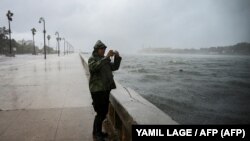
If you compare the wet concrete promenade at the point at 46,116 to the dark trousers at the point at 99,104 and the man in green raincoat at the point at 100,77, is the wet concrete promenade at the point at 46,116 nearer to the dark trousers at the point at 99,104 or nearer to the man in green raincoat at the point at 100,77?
the dark trousers at the point at 99,104

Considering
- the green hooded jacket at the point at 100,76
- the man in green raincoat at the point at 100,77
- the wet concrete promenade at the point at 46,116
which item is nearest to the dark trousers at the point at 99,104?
the man in green raincoat at the point at 100,77

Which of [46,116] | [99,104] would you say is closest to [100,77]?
[99,104]

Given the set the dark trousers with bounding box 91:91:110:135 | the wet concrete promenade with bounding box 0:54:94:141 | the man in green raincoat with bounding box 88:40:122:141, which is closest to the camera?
the man in green raincoat with bounding box 88:40:122:141

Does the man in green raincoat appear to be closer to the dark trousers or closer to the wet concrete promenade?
the dark trousers

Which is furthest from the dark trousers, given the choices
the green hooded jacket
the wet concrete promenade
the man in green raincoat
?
the wet concrete promenade

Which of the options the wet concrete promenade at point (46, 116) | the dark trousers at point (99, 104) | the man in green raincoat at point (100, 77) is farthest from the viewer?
the wet concrete promenade at point (46, 116)

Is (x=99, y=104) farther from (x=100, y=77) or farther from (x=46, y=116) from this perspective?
A: (x=46, y=116)

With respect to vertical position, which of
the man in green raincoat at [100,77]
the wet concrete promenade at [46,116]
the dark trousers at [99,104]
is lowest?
the wet concrete promenade at [46,116]

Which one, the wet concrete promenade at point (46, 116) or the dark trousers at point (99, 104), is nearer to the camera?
the dark trousers at point (99, 104)

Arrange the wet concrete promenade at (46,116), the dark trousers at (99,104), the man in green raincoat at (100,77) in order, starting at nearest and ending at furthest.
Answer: the man in green raincoat at (100,77), the dark trousers at (99,104), the wet concrete promenade at (46,116)

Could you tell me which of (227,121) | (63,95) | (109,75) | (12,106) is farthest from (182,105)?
(109,75)

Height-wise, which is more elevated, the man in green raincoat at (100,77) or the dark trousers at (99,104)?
the man in green raincoat at (100,77)

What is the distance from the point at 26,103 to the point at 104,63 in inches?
162

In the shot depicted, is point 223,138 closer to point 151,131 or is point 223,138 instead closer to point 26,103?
point 151,131
